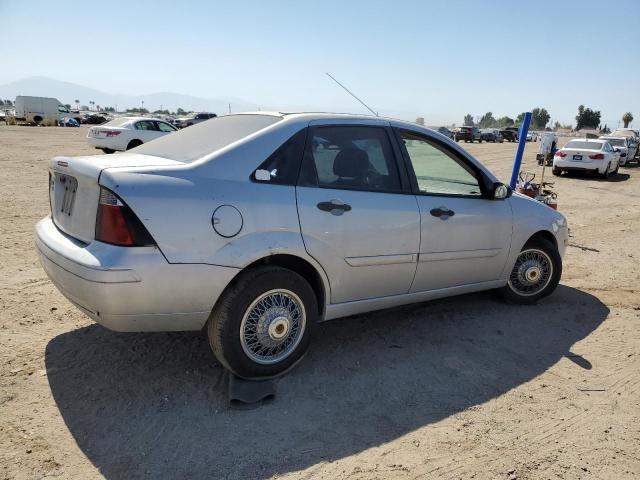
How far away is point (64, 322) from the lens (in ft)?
13.4

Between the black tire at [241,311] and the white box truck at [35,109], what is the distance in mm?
57626

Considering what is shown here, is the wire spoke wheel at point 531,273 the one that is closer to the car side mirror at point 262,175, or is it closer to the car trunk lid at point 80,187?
the car side mirror at point 262,175

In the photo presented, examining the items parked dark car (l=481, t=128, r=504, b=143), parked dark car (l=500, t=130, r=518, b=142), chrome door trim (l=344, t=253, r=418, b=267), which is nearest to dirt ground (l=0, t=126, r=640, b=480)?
chrome door trim (l=344, t=253, r=418, b=267)

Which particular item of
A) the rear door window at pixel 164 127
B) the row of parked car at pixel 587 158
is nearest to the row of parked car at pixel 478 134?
the row of parked car at pixel 587 158

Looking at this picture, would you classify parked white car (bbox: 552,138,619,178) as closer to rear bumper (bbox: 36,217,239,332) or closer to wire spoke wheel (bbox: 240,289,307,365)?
wire spoke wheel (bbox: 240,289,307,365)

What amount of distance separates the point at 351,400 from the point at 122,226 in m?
1.77

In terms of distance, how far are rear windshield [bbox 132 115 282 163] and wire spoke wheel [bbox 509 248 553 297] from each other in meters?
2.89

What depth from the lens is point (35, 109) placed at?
52000 mm

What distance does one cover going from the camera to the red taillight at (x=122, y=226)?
2750mm

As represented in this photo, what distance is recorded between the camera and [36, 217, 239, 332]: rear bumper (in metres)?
2.72

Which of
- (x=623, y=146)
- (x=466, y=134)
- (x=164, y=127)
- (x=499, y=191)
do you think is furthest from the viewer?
(x=466, y=134)

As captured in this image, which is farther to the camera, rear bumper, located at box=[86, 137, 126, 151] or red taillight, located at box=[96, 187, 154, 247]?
rear bumper, located at box=[86, 137, 126, 151]

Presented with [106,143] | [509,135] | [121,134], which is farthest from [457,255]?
[509,135]

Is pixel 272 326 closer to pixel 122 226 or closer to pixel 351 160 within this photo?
pixel 122 226
